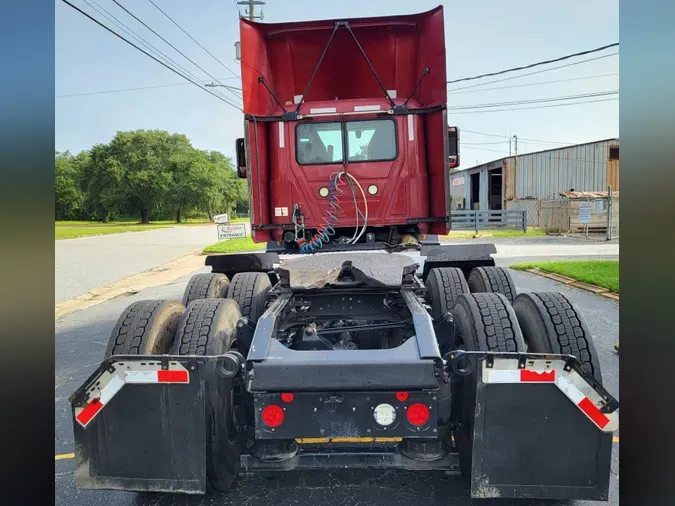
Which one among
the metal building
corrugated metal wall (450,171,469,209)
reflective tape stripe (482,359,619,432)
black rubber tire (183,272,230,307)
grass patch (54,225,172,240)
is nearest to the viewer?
reflective tape stripe (482,359,619,432)

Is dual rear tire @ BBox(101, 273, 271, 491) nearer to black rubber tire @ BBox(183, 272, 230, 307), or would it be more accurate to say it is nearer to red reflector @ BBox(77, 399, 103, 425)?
red reflector @ BBox(77, 399, 103, 425)

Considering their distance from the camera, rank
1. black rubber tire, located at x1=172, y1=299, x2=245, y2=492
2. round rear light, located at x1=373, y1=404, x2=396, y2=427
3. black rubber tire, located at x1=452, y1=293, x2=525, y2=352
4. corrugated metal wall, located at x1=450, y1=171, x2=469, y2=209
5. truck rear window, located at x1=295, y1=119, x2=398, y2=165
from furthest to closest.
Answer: corrugated metal wall, located at x1=450, y1=171, x2=469, y2=209 < truck rear window, located at x1=295, y1=119, x2=398, y2=165 < black rubber tire, located at x1=452, y1=293, x2=525, y2=352 < black rubber tire, located at x1=172, y1=299, x2=245, y2=492 < round rear light, located at x1=373, y1=404, x2=396, y2=427

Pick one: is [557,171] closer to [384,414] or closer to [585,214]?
[585,214]

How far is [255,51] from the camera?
5.34m

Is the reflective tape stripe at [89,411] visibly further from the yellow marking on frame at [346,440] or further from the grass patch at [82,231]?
the grass patch at [82,231]

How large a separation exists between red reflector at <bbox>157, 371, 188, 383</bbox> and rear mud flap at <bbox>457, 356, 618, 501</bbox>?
1457 millimetres

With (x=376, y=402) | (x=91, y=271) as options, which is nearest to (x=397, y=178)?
(x=376, y=402)

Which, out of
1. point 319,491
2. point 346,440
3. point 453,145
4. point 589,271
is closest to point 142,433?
point 346,440

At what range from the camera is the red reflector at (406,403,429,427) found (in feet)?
8.00

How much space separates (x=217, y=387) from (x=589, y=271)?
35.7 ft

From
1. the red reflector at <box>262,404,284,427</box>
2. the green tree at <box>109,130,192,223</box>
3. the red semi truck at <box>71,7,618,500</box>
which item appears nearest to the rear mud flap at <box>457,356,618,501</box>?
the red semi truck at <box>71,7,618,500</box>

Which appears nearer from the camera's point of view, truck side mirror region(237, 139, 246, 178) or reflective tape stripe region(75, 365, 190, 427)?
reflective tape stripe region(75, 365, 190, 427)

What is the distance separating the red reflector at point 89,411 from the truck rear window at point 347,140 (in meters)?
3.63
